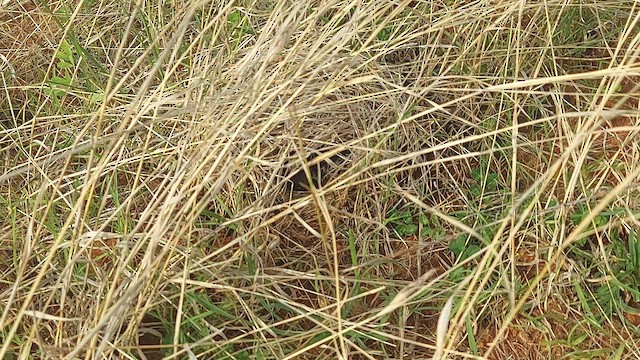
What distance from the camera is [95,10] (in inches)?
59.7

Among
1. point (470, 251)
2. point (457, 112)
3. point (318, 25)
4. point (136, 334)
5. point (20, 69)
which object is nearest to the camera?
point (136, 334)

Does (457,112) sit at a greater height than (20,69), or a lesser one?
lesser

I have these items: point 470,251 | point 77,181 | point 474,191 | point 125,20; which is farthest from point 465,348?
point 125,20

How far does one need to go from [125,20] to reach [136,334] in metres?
0.79

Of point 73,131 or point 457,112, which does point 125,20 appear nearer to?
point 73,131

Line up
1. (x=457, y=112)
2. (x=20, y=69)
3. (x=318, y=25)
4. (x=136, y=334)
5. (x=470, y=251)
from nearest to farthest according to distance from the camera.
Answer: (x=136, y=334)
(x=470, y=251)
(x=457, y=112)
(x=318, y=25)
(x=20, y=69)

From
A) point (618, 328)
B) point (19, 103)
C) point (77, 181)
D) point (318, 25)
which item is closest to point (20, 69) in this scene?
point (19, 103)

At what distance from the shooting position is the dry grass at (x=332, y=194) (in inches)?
36.4

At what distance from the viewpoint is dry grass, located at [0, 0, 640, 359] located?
36.4 inches

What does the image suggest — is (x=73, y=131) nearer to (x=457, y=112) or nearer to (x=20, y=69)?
(x=20, y=69)

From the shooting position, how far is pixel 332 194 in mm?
1168

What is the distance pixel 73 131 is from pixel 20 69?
0.31 m

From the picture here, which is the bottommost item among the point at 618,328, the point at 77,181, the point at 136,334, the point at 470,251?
the point at 618,328

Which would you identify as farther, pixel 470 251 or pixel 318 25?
pixel 318 25
